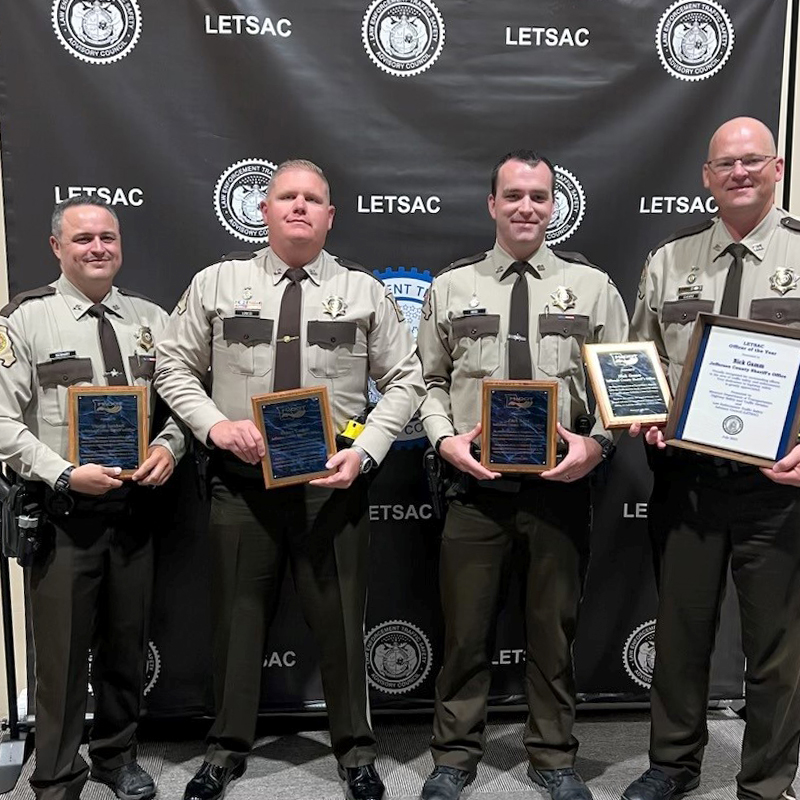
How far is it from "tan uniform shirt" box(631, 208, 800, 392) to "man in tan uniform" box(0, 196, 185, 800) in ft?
5.32

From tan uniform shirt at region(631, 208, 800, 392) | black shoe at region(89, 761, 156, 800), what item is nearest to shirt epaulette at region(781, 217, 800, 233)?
tan uniform shirt at region(631, 208, 800, 392)

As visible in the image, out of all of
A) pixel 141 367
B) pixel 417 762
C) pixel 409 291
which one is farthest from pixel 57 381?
pixel 417 762

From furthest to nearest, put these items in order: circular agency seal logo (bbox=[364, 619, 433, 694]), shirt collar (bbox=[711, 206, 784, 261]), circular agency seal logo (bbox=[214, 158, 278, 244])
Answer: circular agency seal logo (bbox=[364, 619, 433, 694]) < circular agency seal logo (bbox=[214, 158, 278, 244]) < shirt collar (bbox=[711, 206, 784, 261])

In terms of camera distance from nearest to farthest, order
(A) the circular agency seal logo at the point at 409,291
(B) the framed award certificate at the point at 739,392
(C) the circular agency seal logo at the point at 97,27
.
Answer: (B) the framed award certificate at the point at 739,392, (C) the circular agency seal logo at the point at 97,27, (A) the circular agency seal logo at the point at 409,291

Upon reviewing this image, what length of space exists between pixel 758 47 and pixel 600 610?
2.27 m

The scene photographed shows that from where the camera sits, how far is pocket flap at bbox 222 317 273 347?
2705mm

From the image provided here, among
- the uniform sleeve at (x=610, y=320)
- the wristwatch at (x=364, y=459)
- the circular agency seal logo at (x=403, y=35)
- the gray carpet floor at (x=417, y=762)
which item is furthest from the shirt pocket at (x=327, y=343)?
the gray carpet floor at (x=417, y=762)

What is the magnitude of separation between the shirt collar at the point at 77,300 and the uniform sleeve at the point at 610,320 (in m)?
1.57

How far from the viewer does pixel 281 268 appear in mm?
2775

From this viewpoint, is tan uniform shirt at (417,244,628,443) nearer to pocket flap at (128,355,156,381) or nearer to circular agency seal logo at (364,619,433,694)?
pocket flap at (128,355,156,381)

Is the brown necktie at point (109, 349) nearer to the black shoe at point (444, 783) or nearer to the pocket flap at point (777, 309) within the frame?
the black shoe at point (444, 783)

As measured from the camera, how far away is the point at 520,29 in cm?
318

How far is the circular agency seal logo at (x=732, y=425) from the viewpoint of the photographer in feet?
8.00

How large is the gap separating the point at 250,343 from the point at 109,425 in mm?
500
